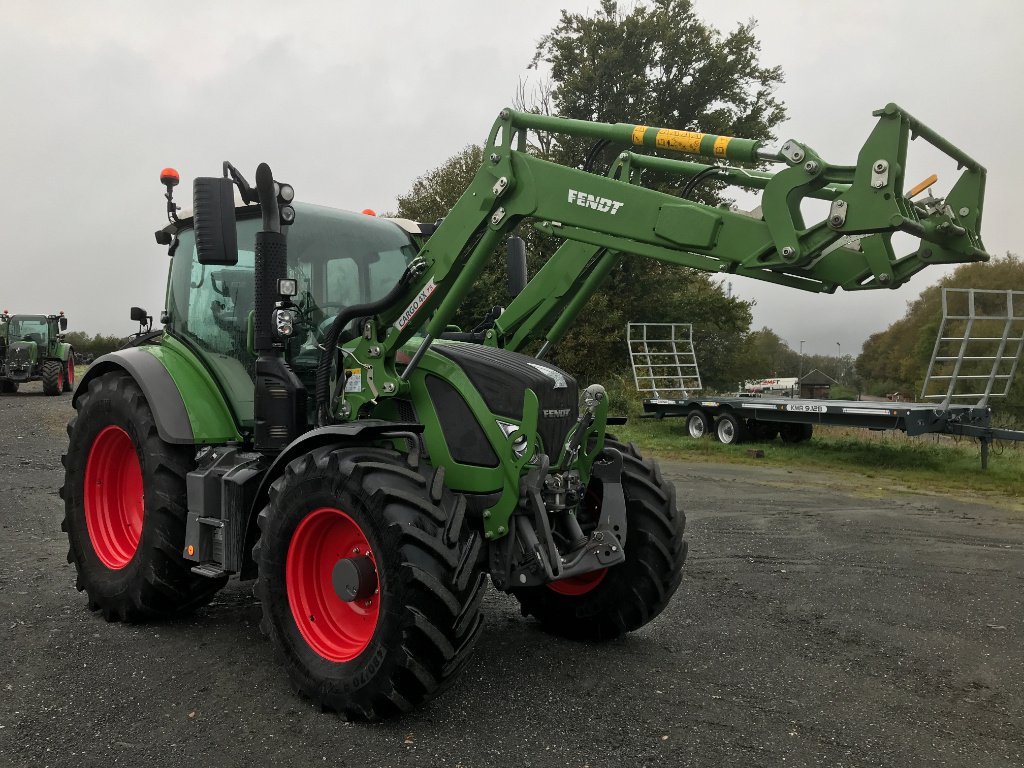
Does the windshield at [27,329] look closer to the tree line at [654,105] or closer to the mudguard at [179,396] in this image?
the tree line at [654,105]

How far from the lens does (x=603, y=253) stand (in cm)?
452

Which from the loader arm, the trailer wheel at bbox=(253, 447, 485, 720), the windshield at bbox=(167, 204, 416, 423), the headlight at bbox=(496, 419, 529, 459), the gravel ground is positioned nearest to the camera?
the loader arm

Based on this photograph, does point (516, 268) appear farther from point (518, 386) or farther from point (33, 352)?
point (33, 352)

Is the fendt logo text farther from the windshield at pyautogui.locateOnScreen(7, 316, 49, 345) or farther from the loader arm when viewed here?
the windshield at pyautogui.locateOnScreen(7, 316, 49, 345)

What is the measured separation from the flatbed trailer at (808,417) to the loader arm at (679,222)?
30.0 ft

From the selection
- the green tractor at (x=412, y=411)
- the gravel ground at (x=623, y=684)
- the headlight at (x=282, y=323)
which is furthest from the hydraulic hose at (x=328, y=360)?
the gravel ground at (x=623, y=684)

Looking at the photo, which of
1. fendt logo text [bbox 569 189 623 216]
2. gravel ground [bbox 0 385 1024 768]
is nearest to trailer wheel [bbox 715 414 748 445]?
gravel ground [bbox 0 385 1024 768]

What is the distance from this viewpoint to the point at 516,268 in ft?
16.8

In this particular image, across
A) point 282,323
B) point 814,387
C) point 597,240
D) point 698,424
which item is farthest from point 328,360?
point 814,387

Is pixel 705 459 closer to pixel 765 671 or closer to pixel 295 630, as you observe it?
pixel 765 671

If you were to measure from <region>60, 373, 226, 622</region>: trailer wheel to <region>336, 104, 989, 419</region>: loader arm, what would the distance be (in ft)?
3.92

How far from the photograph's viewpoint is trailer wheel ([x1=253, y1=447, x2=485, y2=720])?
338 cm

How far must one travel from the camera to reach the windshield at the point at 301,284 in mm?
4797

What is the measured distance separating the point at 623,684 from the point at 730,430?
1165cm
